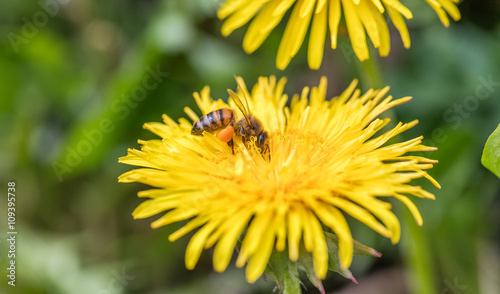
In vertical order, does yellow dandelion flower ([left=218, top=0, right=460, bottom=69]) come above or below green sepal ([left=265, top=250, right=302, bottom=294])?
above

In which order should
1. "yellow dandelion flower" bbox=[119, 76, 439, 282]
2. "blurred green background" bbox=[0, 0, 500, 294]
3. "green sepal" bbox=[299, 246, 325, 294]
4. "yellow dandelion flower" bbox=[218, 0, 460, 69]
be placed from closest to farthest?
1. "yellow dandelion flower" bbox=[119, 76, 439, 282]
2. "green sepal" bbox=[299, 246, 325, 294]
3. "yellow dandelion flower" bbox=[218, 0, 460, 69]
4. "blurred green background" bbox=[0, 0, 500, 294]

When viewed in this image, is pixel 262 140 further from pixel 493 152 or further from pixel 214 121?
pixel 493 152

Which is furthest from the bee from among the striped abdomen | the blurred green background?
the blurred green background

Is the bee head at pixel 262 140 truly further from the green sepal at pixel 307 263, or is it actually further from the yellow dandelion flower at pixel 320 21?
the green sepal at pixel 307 263

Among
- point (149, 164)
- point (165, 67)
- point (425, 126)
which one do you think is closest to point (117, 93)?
point (165, 67)

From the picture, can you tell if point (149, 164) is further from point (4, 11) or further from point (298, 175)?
point (4, 11)

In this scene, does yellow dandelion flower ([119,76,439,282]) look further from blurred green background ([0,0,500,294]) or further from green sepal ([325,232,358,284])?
blurred green background ([0,0,500,294])

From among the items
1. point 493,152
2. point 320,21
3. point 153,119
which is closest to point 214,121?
point 320,21

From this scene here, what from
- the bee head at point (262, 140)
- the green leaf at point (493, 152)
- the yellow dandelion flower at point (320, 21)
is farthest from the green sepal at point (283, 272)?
the green leaf at point (493, 152)
